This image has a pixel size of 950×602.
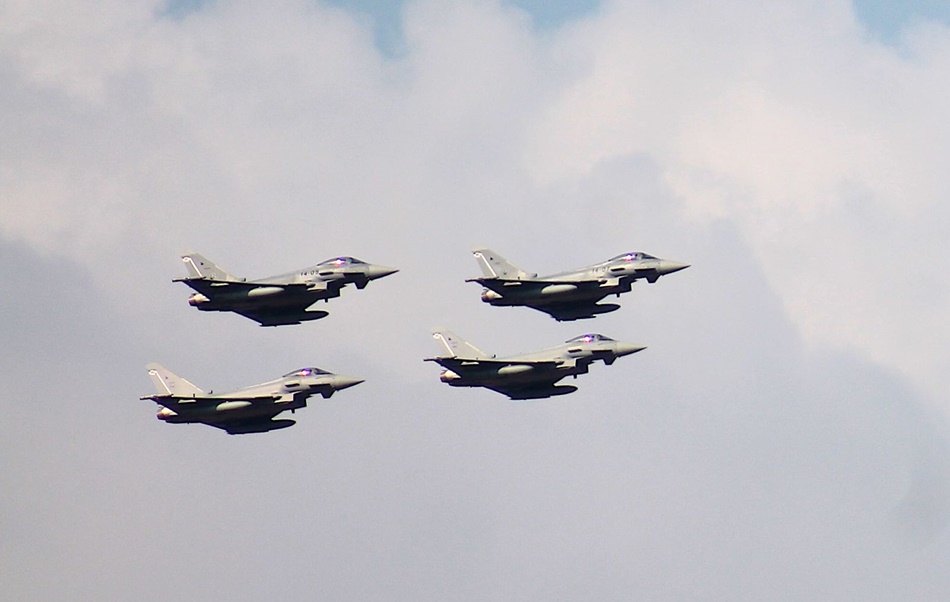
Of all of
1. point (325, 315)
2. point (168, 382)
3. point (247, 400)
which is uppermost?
point (325, 315)

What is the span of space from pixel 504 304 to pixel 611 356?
1019 centimetres

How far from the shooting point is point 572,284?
530 feet

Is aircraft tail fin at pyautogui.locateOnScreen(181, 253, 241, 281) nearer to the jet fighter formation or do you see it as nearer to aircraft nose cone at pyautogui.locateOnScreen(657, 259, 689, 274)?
the jet fighter formation

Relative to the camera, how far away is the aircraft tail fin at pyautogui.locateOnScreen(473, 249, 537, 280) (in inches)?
6462

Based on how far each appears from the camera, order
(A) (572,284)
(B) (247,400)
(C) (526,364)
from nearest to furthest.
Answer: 1. (B) (247,400)
2. (C) (526,364)
3. (A) (572,284)

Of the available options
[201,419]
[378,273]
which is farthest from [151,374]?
[378,273]

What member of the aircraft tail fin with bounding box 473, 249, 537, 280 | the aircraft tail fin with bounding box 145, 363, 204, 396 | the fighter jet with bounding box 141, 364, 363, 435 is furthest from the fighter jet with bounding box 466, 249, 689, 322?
the aircraft tail fin with bounding box 145, 363, 204, 396

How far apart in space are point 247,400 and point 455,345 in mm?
17276

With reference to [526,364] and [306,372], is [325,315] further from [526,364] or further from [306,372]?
[526,364]

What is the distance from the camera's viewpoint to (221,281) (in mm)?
156000

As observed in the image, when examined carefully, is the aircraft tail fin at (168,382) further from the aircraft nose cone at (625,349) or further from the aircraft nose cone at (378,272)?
the aircraft nose cone at (625,349)

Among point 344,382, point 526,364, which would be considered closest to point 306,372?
point 344,382

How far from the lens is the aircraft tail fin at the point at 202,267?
156250 millimetres

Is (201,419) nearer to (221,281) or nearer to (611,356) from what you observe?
(221,281)
